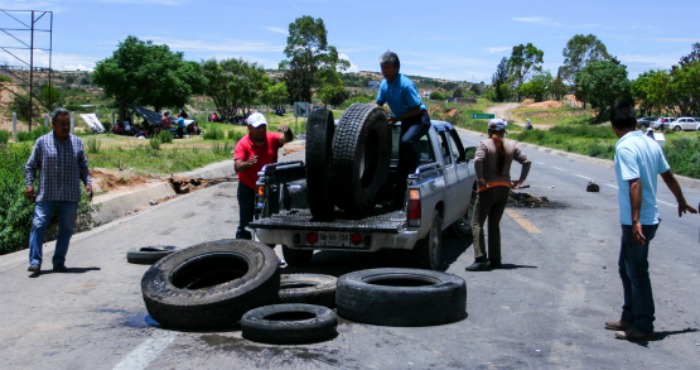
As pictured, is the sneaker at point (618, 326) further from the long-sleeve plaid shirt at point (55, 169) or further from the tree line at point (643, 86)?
the tree line at point (643, 86)

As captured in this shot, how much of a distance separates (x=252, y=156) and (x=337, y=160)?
1609mm

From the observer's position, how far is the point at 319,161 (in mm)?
8000

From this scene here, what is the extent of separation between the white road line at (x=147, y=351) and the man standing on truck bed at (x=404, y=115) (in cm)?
380

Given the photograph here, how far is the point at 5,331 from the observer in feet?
21.1

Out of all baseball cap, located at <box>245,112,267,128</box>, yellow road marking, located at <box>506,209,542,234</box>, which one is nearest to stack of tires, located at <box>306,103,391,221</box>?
baseball cap, located at <box>245,112,267,128</box>

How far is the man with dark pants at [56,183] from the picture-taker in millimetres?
8945

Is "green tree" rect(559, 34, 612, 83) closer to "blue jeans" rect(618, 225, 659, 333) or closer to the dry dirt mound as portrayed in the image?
the dry dirt mound

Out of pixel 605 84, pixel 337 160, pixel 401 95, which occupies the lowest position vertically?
pixel 337 160

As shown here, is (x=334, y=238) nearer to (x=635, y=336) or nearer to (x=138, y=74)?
(x=635, y=336)

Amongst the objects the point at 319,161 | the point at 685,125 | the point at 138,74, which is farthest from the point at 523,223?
the point at 685,125

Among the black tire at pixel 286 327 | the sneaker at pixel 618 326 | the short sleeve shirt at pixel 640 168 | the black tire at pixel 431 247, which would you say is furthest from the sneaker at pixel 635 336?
the black tire at pixel 431 247

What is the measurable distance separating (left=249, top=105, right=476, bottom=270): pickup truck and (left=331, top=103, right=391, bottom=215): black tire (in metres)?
0.06

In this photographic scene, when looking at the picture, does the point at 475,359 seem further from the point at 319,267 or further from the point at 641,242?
the point at 319,267

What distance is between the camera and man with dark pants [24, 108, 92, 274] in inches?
352
